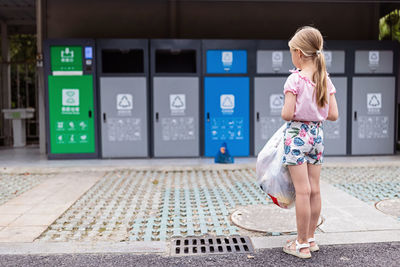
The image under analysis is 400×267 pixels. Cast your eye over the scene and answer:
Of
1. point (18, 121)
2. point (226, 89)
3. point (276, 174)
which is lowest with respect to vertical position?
point (276, 174)

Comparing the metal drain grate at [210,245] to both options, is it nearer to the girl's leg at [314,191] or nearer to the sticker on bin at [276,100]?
the girl's leg at [314,191]

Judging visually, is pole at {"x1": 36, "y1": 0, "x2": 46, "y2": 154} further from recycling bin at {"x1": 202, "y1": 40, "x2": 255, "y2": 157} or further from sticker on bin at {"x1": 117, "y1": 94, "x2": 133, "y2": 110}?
recycling bin at {"x1": 202, "y1": 40, "x2": 255, "y2": 157}

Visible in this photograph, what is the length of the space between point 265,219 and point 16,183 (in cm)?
376

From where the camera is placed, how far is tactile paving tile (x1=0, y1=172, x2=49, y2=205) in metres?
4.96

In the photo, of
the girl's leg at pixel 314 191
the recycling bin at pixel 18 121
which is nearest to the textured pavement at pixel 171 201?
the girl's leg at pixel 314 191

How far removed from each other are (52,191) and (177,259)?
9.34 feet

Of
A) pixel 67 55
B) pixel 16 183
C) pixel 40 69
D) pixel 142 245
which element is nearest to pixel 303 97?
pixel 142 245

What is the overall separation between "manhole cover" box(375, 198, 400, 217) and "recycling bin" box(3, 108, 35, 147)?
28.7 ft

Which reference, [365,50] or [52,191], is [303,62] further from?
[365,50]

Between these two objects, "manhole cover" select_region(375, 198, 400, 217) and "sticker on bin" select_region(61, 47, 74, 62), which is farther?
"sticker on bin" select_region(61, 47, 74, 62)

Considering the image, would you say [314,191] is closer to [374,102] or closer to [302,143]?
[302,143]

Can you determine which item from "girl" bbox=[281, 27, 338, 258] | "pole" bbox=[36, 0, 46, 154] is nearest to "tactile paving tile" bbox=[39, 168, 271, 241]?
"girl" bbox=[281, 27, 338, 258]

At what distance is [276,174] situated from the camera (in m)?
2.85

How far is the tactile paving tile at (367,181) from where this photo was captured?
4.83m
